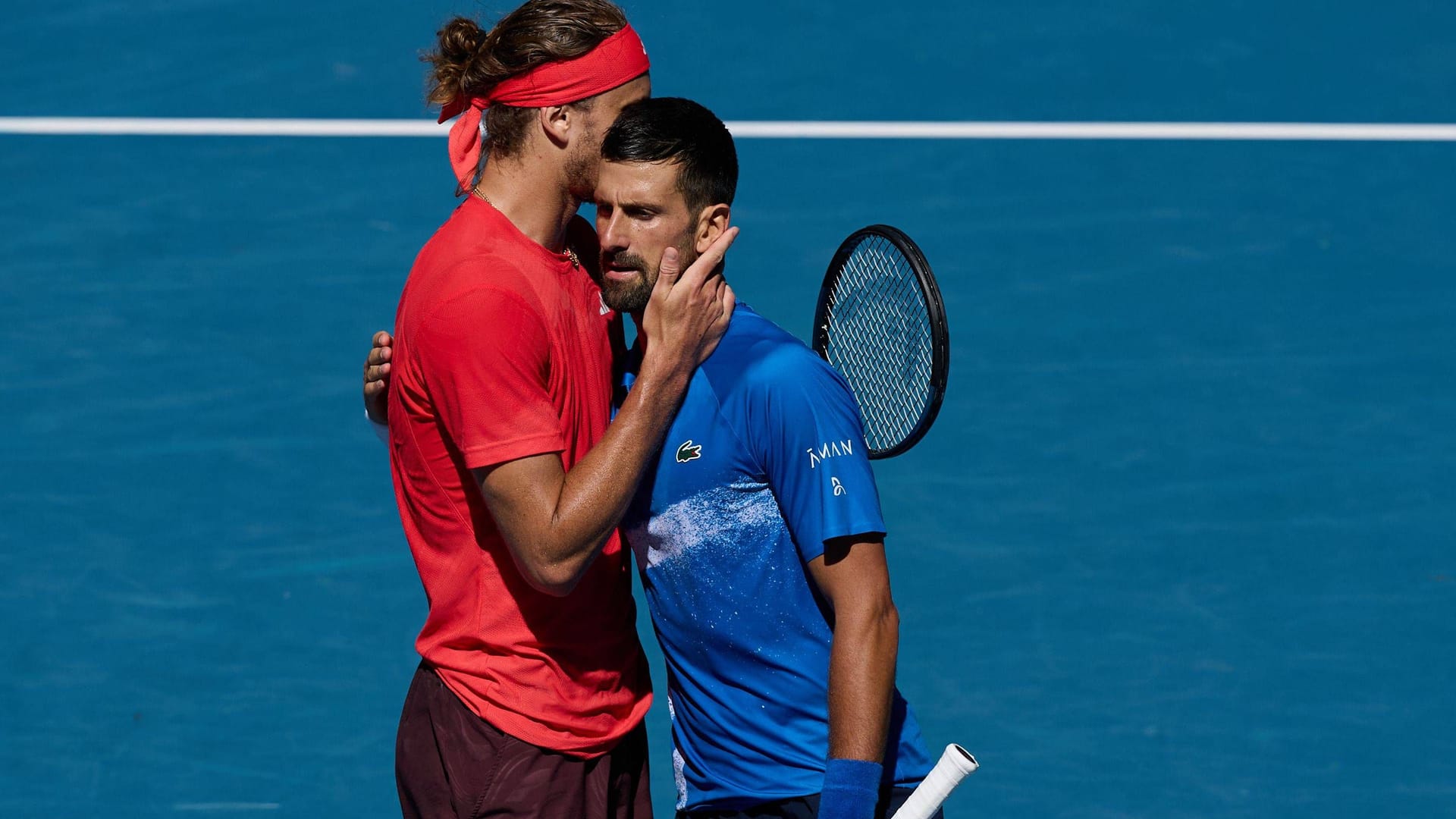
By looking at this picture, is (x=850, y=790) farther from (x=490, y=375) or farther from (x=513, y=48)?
(x=513, y=48)

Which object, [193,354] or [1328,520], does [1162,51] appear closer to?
[1328,520]

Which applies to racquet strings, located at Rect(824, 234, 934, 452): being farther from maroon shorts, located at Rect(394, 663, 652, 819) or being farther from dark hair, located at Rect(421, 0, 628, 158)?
maroon shorts, located at Rect(394, 663, 652, 819)

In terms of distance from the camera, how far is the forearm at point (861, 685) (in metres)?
3.40

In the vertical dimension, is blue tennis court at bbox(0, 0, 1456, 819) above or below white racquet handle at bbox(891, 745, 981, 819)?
below

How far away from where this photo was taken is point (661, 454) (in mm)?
3629

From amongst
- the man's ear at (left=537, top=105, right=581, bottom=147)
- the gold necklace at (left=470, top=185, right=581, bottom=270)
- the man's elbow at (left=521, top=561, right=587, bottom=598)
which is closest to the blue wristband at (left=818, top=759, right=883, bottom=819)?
the man's elbow at (left=521, top=561, right=587, bottom=598)

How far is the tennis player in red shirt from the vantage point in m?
3.47

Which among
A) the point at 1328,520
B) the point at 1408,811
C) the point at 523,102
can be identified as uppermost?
the point at 523,102

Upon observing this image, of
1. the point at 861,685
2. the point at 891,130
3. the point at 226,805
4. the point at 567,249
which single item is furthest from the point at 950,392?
the point at 861,685

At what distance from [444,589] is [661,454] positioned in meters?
0.58

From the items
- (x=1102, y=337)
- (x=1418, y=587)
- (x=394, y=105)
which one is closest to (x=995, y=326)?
(x=1102, y=337)

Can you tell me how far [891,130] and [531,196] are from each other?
505cm

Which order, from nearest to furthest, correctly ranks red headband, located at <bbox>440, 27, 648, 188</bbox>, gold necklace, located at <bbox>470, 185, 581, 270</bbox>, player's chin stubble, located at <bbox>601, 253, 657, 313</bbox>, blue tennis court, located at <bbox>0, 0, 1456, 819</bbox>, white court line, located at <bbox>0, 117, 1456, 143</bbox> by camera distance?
player's chin stubble, located at <bbox>601, 253, 657, 313</bbox>
red headband, located at <bbox>440, 27, 648, 188</bbox>
gold necklace, located at <bbox>470, 185, 581, 270</bbox>
blue tennis court, located at <bbox>0, 0, 1456, 819</bbox>
white court line, located at <bbox>0, 117, 1456, 143</bbox>

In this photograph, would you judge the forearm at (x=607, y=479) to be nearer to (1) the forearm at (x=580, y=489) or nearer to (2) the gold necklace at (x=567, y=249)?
(1) the forearm at (x=580, y=489)
